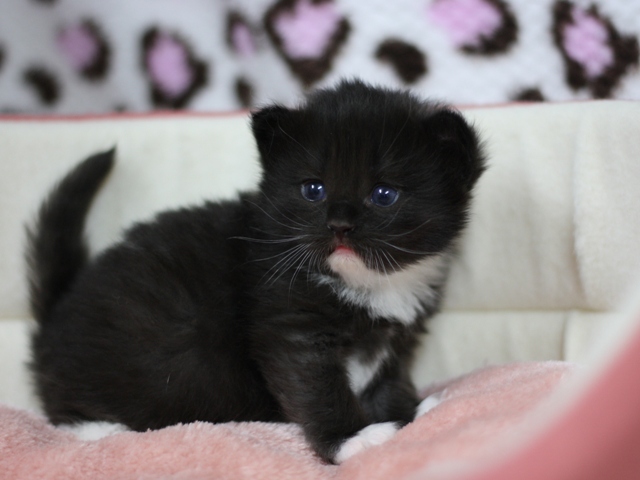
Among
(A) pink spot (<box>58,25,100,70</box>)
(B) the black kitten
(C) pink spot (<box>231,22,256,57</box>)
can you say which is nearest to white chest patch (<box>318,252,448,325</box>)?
(B) the black kitten

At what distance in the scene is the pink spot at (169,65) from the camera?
8.30 feet

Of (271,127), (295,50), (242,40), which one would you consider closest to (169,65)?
(242,40)

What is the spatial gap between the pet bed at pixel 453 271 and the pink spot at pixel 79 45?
1.26ft

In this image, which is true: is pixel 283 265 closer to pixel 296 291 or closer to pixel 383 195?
pixel 296 291

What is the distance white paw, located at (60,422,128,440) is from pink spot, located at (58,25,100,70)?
1.53 m

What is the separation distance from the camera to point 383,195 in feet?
5.16

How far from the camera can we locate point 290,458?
142 cm

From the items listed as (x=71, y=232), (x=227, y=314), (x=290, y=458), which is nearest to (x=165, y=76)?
(x=71, y=232)

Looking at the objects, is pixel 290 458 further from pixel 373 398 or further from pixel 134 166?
pixel 134 166

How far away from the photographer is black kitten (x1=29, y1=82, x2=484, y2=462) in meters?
1.56

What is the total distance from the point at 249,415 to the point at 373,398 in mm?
373

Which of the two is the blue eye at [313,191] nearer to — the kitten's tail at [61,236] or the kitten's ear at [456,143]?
the kitten's ear at [456,143]

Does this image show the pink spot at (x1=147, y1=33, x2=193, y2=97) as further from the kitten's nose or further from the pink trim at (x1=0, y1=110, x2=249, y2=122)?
the kitten's nose

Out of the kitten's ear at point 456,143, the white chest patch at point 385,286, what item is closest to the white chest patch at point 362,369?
the white chest patch at point 385,286
